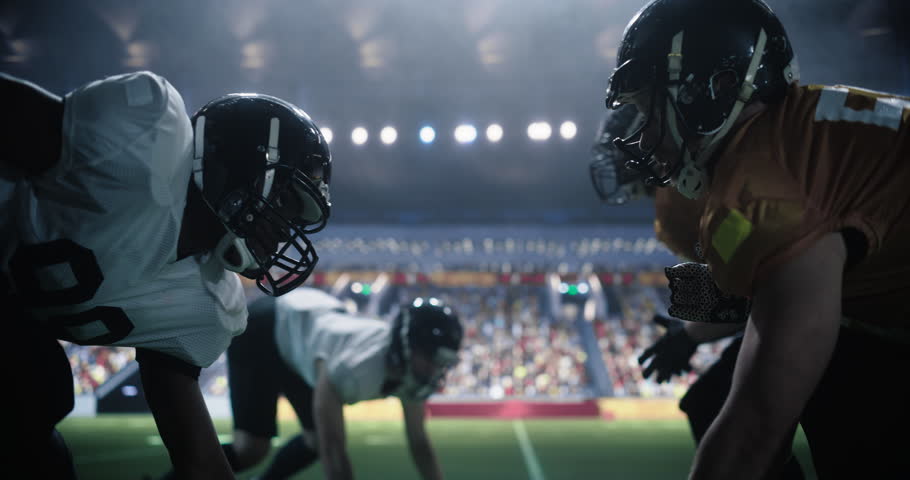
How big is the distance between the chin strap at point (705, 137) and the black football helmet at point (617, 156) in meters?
1.28

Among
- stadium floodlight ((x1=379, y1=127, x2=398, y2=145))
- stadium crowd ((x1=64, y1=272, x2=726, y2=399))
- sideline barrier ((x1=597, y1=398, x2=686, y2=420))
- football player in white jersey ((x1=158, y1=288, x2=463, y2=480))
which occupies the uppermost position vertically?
stadium floodlight ((x1=379, y1=127, x2=398, y2=145))

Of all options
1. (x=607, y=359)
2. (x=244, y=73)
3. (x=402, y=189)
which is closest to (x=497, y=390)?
(x=607, y=359)

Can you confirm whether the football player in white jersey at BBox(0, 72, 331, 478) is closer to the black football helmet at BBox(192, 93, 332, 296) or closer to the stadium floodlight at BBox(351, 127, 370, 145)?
the black football helmet at BBox(192, 93, 332, 296)

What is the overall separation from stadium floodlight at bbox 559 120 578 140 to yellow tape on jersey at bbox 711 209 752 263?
7.74m

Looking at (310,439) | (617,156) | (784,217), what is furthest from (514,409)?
(784,217)

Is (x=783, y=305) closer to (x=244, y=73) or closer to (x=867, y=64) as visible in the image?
(x=867, y=64)

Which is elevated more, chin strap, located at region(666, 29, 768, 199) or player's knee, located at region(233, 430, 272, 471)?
chin strap, located at region(666, 29, 768, 199)

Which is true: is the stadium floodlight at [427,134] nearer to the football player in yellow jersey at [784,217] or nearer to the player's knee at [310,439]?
the player's knee at [310,439]

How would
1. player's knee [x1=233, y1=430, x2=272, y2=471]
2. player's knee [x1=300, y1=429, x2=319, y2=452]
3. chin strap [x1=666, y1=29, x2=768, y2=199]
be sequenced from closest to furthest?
chin strap [x1=666, y1=29, x2=768, y2=199] < player's knee [x1=233, y1=430, x2=272, y2=471] < player's knee [x1=300, y1=429, x2=319, y2=452]

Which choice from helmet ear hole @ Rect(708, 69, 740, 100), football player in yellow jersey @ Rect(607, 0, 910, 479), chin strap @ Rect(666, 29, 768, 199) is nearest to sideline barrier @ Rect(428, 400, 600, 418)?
football player in yellow jersey @ Rect(607, 0, 910, 479)

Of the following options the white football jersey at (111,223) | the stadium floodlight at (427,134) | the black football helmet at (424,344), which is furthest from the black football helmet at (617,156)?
the stadium floodlight at (427,134)

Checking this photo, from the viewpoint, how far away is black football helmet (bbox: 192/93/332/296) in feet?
4.56

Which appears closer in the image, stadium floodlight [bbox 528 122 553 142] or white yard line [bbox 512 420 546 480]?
white yard line [bbox 512 420 546 480]

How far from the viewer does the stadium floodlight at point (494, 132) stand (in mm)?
8352
